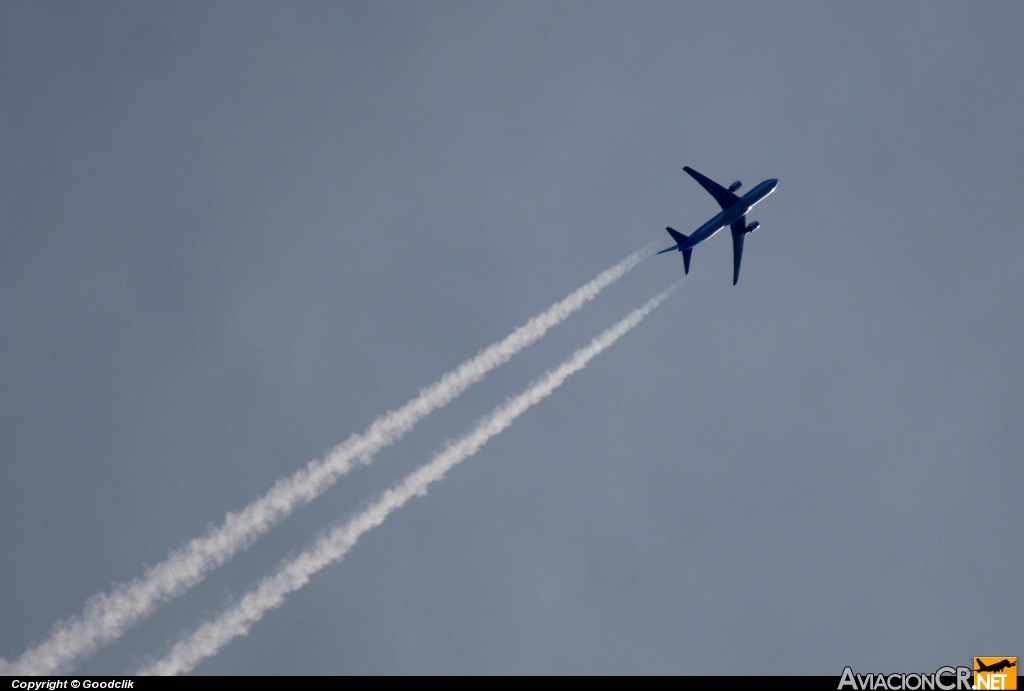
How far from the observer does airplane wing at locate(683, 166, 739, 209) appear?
→ 325ft

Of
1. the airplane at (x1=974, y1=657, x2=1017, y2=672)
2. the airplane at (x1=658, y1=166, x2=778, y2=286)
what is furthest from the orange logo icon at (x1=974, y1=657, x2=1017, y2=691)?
→ the airplane at (x1=658, y1=166, x2=778, y2=286)

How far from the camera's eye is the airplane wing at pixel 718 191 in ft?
325

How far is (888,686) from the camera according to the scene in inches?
2304

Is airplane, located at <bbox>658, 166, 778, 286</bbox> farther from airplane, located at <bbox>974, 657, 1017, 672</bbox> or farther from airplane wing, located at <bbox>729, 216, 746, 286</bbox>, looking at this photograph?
airplane, located at <bbox>974, 657, 1017, 672</bbox>

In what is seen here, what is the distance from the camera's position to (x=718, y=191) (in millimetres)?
100812

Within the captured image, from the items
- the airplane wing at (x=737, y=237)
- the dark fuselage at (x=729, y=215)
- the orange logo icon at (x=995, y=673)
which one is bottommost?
the orange logo icon at (x=995, y=673)

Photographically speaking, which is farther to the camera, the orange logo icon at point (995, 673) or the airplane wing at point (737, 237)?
the airplane wing at point (737, 237)

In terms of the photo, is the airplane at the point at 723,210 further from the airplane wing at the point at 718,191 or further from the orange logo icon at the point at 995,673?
the orange logo icon at the point at 995,673

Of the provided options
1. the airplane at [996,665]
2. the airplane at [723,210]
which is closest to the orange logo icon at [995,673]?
the airplane at [996,665]

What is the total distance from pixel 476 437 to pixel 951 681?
146ft

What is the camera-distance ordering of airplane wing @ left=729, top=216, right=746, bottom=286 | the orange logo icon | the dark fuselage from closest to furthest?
the orange logo icon < the dark fuselage < airplane wing @ left=729, top=216, right=746, bottom=286

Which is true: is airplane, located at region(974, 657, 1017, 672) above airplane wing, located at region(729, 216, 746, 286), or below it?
below

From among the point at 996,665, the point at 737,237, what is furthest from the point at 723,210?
the point at 996,665

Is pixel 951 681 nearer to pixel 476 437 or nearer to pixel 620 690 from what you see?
pixel 620 690
